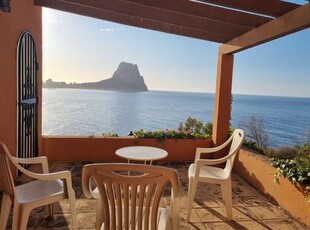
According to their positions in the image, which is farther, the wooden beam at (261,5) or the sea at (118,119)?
the sea at (118,119)

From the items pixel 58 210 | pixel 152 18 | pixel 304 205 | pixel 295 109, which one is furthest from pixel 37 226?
pixel 295 109

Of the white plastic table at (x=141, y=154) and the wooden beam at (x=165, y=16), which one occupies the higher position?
the wooden beam at (x=165, y=16)

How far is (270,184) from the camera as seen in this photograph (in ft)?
11.2

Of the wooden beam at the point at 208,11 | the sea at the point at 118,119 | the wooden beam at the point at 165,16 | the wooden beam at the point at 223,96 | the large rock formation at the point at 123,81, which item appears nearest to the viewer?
the wooden beam at the point at 208,11

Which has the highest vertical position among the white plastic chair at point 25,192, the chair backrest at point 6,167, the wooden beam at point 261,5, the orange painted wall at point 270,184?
the wooden beam at point 261,5

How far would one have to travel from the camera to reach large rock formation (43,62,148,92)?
148ft

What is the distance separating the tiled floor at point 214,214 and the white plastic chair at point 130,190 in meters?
1.18

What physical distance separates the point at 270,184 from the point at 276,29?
6.69ft

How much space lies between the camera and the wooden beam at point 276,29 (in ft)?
8.60

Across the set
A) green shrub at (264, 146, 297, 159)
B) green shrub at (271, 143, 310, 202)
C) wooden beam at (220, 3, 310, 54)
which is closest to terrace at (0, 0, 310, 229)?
wooden beam at (220, 3, 310, 54)

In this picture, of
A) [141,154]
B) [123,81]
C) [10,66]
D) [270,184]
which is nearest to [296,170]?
[270,184]

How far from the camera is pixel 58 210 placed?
2828mm

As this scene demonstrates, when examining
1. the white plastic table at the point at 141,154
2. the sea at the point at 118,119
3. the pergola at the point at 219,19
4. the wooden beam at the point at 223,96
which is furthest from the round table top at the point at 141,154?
the sea at the point at 118,119

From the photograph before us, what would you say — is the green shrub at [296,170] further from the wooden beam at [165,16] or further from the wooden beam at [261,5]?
the wooden beam at [165,16]
